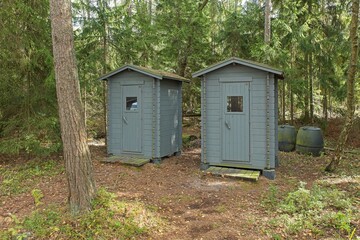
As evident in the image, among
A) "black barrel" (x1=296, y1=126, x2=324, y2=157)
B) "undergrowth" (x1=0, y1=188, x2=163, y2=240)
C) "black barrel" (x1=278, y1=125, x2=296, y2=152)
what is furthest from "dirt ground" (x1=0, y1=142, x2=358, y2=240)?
"black barrel" (x1=278, y1=125, x2=296, y2=152)

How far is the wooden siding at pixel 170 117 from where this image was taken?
793 cm

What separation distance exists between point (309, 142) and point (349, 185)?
11.1ft

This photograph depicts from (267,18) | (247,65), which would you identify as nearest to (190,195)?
(247,65)

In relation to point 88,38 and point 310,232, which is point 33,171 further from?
point 310,232

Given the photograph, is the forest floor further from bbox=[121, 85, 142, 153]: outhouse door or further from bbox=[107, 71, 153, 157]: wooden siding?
bbox=[121, 85, 142, 153]: outhouse door

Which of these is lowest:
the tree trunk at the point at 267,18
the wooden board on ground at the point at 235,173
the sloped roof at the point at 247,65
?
the wooden board on ground at the point at 235,173

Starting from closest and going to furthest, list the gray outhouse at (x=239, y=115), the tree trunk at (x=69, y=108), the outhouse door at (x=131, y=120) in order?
the tree trunk at (x=69, y=108) → the gray outhouse at (x=239, y=115) → the outhouse door at (x=131, y=120)

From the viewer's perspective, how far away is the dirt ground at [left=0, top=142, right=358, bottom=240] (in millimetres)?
3922

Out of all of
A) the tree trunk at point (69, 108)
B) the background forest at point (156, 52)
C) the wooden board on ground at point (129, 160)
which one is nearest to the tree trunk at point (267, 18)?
the background forest at point (156, 52)

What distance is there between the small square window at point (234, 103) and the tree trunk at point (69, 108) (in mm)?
3802

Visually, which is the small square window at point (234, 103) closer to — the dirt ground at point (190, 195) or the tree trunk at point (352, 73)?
the dirt ground at point (190, 195)

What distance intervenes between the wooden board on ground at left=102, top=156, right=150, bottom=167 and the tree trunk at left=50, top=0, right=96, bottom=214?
307 cm

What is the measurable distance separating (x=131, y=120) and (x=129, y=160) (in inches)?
47.3

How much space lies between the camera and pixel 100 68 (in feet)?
34.9
